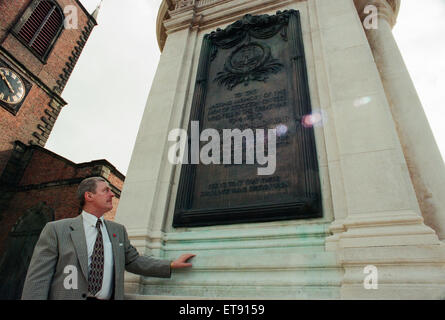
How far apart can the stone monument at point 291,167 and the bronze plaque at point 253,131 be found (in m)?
0.02

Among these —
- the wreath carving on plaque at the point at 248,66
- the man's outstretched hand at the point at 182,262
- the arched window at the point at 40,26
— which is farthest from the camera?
the arched window at the point at 40,26

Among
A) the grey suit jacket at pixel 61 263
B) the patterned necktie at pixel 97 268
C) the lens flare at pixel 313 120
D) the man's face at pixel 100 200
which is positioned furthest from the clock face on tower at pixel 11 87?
the lens flare at pixel 313 120

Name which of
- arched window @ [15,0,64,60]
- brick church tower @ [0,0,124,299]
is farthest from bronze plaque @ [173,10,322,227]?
arched window @ [15,0,64,60]

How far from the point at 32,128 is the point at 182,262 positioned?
23071 millimetres

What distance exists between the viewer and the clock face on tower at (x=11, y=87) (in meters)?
18.6

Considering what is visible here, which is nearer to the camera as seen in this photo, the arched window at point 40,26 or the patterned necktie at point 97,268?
the patterned necktie at point 97,268

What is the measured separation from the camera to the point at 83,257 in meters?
2.44

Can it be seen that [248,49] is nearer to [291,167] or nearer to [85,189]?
[291,167]

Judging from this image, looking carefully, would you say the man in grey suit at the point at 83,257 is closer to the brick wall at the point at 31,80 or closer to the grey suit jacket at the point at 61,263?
the grey suit jacket at the point at 61,263

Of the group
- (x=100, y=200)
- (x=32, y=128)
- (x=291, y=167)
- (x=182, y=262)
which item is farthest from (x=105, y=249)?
(x=32, y=128)

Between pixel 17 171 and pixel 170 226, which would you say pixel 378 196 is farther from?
pixel 17 171

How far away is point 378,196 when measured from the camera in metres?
3.03

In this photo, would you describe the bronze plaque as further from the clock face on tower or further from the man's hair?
the clock face on tower
